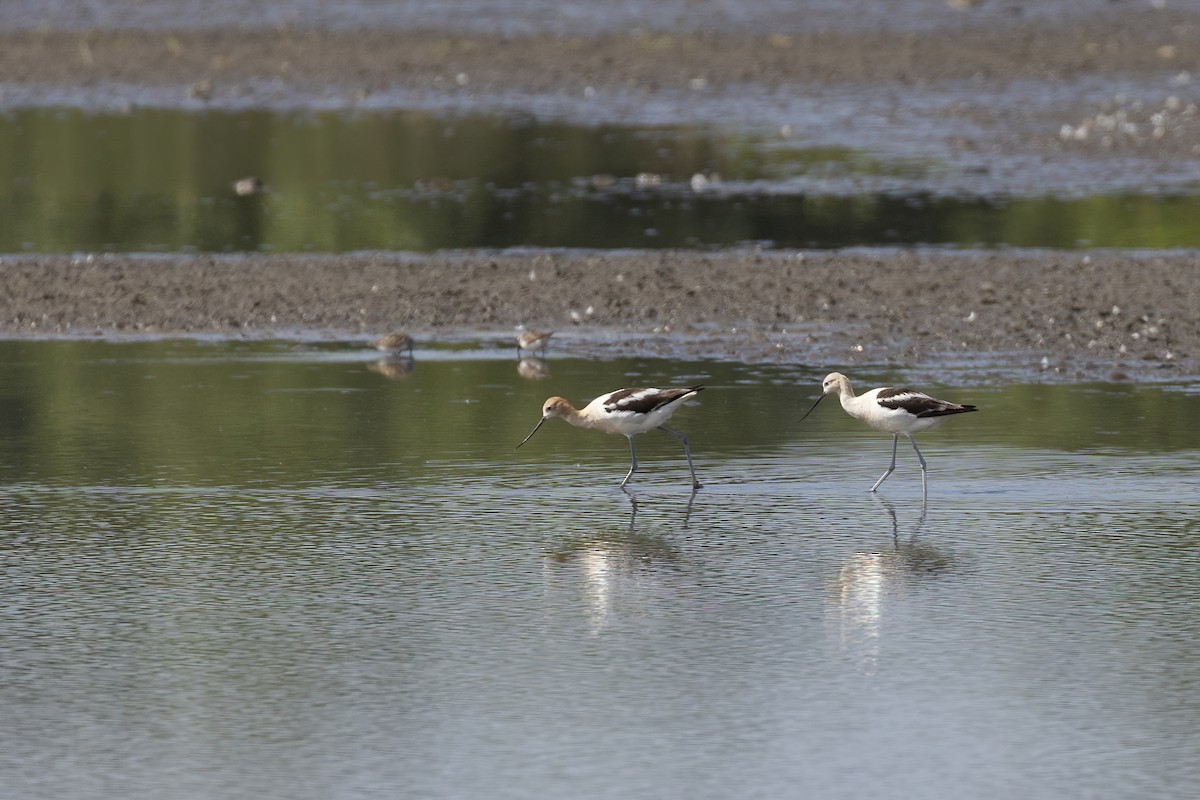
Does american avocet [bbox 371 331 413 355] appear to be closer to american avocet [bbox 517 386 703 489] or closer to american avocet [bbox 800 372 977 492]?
american avocet [bbox 517 386 703 489]

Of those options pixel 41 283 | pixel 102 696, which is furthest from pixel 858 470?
pixel 41 283

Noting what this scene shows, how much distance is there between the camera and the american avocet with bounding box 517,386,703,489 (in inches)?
527

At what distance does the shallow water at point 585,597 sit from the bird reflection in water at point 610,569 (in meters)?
0.03

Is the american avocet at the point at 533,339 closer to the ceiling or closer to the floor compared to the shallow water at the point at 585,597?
closer to the ceiling

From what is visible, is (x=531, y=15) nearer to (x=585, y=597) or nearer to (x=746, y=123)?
(x=746, y=123)

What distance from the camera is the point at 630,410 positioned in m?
13.4

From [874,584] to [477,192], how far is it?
19.1 m

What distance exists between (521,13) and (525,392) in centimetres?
2901

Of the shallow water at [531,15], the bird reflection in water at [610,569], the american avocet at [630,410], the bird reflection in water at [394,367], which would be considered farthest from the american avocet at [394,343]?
the shallow water at [531,15]

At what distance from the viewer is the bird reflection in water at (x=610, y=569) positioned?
10.4 m

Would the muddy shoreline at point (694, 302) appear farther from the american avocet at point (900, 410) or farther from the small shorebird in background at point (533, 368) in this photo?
the american avocet at point (900, 410)

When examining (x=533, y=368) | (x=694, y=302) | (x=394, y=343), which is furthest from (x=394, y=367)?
(x=694, y=302)

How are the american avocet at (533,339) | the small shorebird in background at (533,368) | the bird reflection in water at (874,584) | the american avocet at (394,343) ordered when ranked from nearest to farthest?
the bird reflection in water at (874,584)
the small shorebird in background at (533,368)
the american avocet at (533,339)
the american avocet at (394,343)

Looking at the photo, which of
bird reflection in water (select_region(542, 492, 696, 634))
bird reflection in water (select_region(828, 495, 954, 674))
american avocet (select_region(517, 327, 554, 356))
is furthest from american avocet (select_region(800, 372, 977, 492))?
american avocet (select_region(517, 327, 554, 356))
